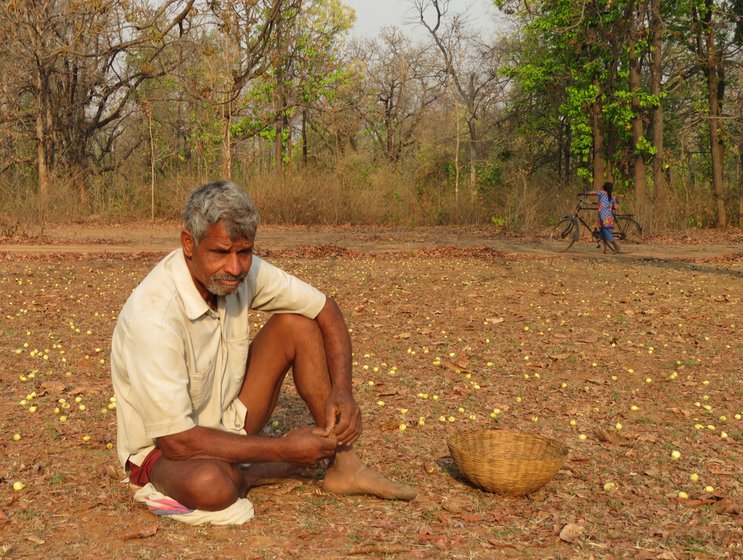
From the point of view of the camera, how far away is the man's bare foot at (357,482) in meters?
3.93

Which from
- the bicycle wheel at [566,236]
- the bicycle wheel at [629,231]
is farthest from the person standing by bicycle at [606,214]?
the bicycle wheel at [629,231]

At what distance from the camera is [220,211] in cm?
330

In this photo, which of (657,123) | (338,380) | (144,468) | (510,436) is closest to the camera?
(144,468)

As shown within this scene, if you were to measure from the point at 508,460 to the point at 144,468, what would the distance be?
171 centimetres

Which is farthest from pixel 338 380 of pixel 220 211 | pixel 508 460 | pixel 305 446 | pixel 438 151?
pixel 438 151

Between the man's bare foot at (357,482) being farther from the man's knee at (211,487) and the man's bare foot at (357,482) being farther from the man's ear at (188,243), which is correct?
the man's ear at (188,243)

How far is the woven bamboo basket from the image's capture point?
12.9 ft

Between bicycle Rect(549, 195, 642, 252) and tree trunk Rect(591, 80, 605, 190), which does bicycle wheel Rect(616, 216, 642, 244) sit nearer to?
bicycle Rect(549, 195, 642, 252)

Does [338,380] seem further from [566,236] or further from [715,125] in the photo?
[715,125]

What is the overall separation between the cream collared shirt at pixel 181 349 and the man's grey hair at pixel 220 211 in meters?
0.24

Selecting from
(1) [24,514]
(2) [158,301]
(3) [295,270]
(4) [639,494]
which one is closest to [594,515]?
(4) [639,494]

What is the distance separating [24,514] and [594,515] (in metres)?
2.70

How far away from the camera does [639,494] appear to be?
13.7ft

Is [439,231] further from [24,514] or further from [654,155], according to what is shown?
[24,514]
